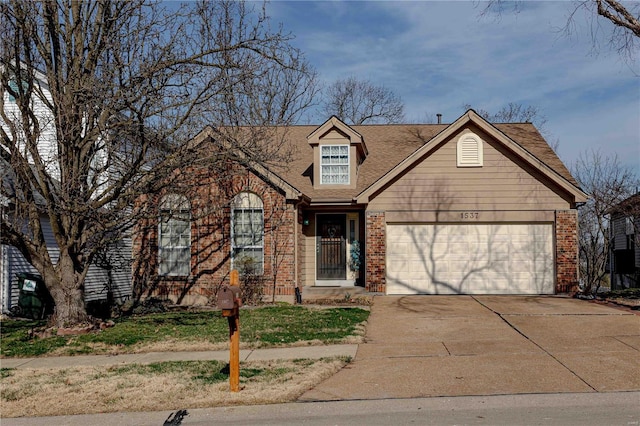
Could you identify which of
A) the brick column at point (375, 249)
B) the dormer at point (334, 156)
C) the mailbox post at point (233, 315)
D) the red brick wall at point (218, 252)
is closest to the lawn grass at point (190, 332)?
the red brick wall at point (218, 252)

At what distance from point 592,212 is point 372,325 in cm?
1205

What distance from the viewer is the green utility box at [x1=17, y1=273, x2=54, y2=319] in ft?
50.9

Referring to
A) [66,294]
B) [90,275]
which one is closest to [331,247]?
[90,275]

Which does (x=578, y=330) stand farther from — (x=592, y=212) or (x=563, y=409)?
(x=592, y=212)

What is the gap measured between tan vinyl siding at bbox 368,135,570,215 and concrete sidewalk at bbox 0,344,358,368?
29.5ft

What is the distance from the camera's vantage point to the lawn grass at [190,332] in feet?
37.1

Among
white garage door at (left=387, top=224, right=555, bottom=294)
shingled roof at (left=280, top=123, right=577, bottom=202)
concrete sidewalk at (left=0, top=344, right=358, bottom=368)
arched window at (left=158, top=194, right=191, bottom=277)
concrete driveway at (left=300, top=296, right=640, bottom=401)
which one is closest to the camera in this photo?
concrete driveway at (left=300, top=296, right=640, bottom=401)

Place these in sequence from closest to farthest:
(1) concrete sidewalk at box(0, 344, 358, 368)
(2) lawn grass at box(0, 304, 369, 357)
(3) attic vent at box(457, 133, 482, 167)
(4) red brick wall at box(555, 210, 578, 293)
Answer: (1) concrete sidewalk at box(0, 344, 358, 368) < (2) lawn grass at box(0, 304, 369, 357) < (4) red brick wall at box(555, 210, 578, 293) < (3) attic vent at box(457, 133, 482, 167)

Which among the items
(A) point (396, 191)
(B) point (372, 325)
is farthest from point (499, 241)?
(B) point (372, 325)

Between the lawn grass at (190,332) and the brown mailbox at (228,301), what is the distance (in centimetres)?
338

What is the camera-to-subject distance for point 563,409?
23.0ft

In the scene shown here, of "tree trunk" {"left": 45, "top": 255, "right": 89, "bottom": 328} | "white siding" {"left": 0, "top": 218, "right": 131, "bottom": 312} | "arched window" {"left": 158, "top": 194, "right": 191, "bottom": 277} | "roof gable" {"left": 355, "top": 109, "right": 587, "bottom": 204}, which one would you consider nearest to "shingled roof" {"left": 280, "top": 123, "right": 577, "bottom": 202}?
"roof gable" {"left": 355, "top": 109, "right": 587, "bottom": 204}

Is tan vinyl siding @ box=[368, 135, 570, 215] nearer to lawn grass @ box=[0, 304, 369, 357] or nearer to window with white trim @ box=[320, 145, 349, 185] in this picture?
window with white trim @ box=[320, 145, 349, 185]

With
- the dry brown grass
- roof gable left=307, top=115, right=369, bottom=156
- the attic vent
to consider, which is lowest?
the dry brown grass
